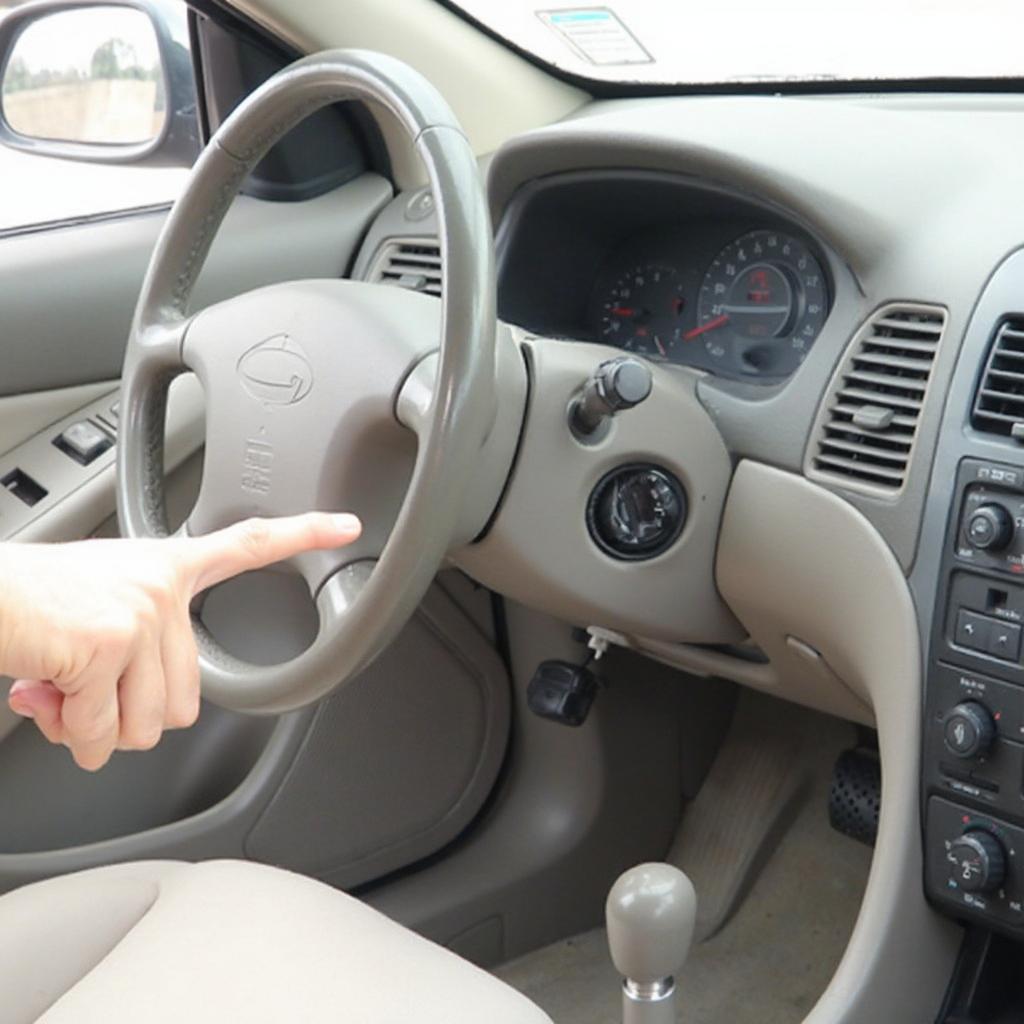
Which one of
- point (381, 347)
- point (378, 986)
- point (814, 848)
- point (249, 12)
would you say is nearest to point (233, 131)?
point (381, 347)

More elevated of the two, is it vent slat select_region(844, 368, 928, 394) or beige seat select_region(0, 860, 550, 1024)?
vent slat select_region(844, 368, 928, 394)

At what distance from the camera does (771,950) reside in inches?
73.5

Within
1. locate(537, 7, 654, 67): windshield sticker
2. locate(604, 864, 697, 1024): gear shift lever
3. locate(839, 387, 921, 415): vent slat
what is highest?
locate(537, 7, 654, 67): windshield sticker

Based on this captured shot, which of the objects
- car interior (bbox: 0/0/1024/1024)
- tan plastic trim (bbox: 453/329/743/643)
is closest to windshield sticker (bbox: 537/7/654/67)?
car interior (bbox: 0/0/1024/1024)

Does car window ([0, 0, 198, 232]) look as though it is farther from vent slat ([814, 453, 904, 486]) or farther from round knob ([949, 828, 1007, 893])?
round knob ([949, 828, 1007, 893])

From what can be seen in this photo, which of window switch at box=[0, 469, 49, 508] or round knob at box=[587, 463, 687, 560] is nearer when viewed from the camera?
round knob at box=[587, 463, 687, 560]

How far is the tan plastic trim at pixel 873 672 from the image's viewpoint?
3.96 feet

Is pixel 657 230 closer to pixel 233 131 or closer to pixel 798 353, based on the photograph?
pixel 798 353

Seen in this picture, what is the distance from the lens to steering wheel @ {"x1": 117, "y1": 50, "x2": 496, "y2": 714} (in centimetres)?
106

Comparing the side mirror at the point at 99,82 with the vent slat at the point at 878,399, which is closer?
the vent slat at the point at 878,399

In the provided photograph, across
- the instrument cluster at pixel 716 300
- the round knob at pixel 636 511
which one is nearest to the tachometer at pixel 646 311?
the instrument cluster at pixel 716 300

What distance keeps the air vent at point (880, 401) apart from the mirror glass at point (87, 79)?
1.07 metres

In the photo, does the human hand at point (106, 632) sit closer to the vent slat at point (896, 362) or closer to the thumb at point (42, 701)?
the thumb at point (42, 701)

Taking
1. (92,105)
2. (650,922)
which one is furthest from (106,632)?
(92,105)
